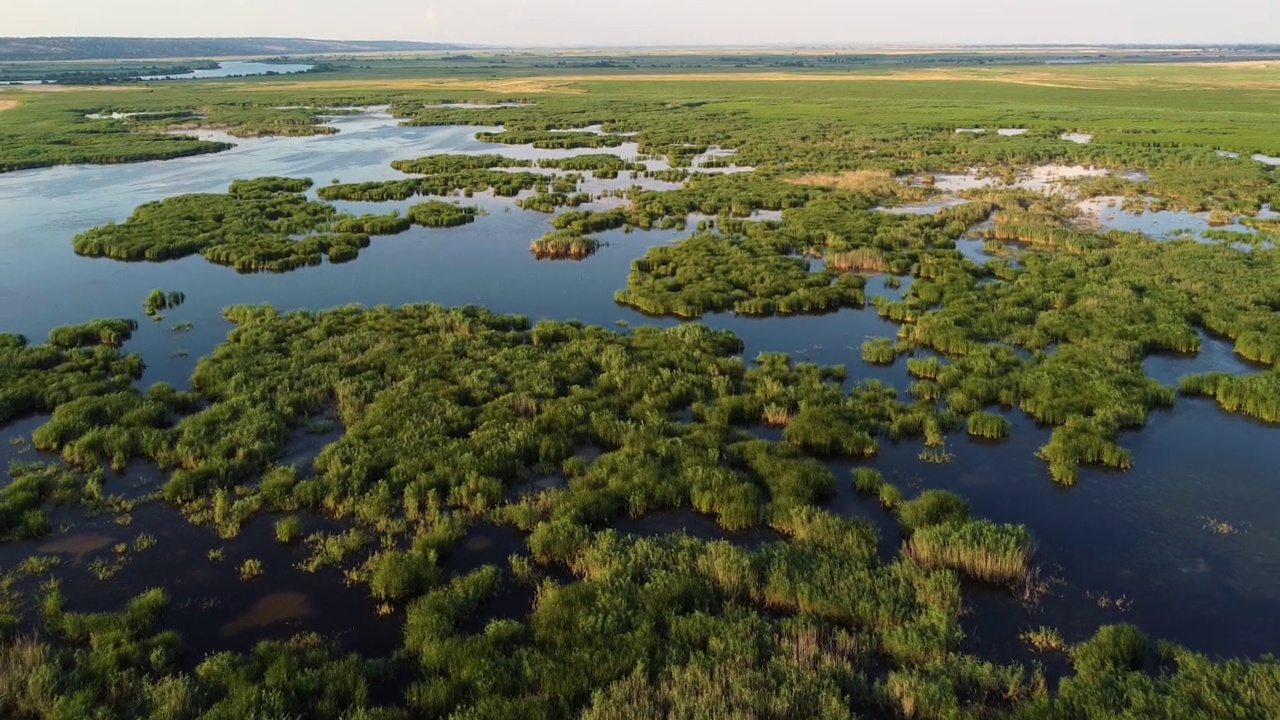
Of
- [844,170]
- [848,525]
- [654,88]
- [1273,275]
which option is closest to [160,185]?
[844,170]

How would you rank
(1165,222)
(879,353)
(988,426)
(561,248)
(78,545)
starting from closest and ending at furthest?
1. (78,545)
2. (988,426)
3. (879,353)
4. (561,248)
5. (1165,222)

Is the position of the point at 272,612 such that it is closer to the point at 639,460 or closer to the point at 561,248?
the point at 639,460

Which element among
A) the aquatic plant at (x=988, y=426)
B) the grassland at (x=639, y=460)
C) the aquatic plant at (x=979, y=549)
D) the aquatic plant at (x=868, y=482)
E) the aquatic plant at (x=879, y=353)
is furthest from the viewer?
the aquatic plant at (x=879, y=353)

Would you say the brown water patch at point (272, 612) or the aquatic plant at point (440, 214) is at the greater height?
the aquatic plant at point (440, 214)

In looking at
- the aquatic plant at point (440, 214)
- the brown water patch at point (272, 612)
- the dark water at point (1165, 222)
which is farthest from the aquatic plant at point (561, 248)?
the dark water at point (1165, 222)

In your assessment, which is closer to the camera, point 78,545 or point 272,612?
point 272,612

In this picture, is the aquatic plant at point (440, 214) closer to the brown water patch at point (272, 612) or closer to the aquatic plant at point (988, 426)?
the aquatic plant at point (988, 426)

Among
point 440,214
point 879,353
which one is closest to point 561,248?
point 440,214

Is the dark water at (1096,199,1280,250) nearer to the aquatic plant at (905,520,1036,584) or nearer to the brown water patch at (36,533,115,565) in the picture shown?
the aquatic plant at (905,520,1036,584)
